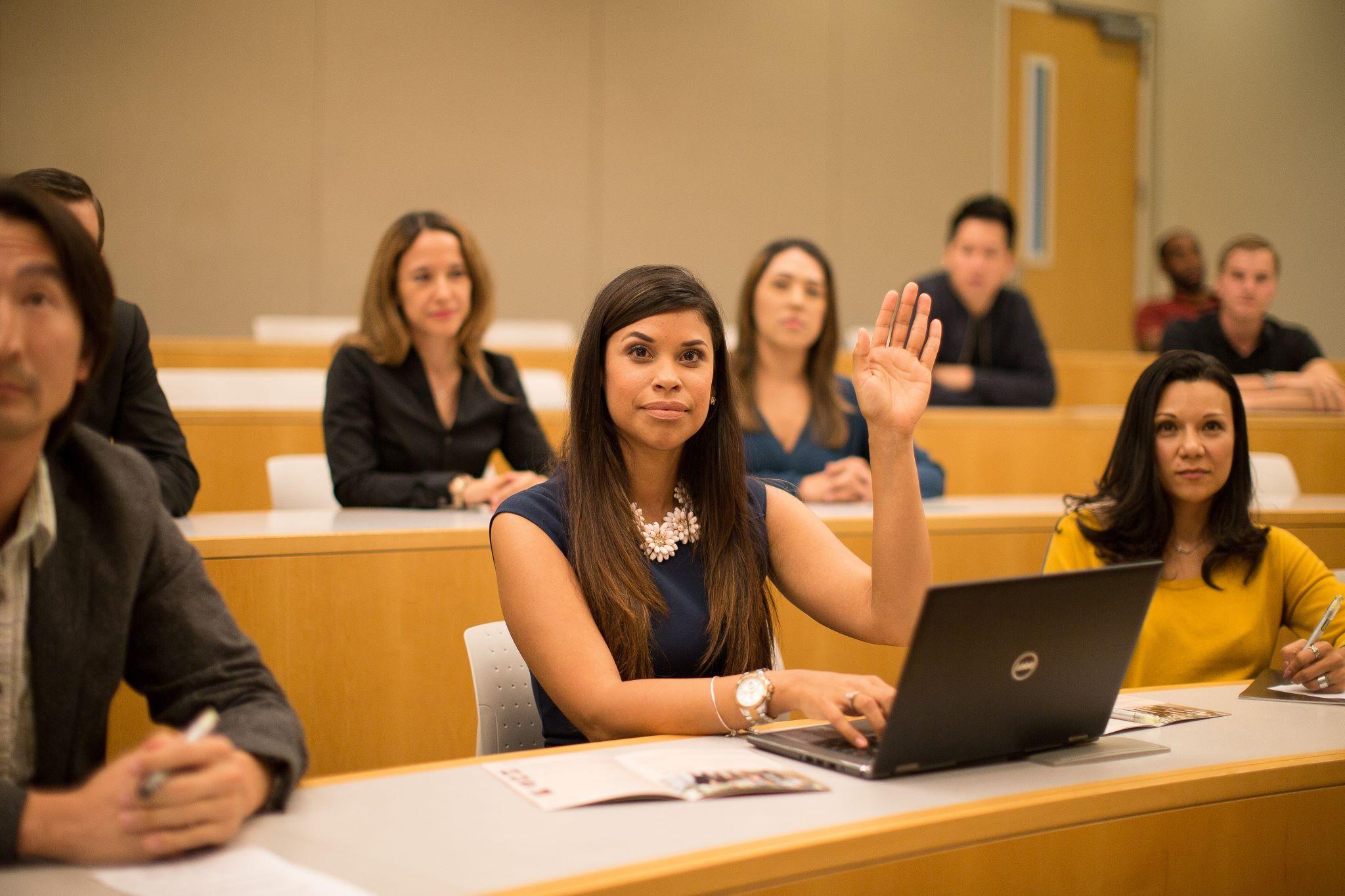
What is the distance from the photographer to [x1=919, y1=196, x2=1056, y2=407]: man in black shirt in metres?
4.13

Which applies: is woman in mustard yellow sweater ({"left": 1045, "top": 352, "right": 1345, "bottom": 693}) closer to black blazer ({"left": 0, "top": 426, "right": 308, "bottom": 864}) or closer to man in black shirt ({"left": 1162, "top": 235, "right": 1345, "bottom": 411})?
black blazer ({"left": 0, "top": 426, "right": 308, "bottom": 864})

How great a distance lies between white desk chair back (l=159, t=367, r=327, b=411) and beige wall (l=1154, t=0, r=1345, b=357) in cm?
588

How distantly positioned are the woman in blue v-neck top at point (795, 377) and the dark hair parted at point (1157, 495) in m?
0.96

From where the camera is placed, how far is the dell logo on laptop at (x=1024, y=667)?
1.25 m

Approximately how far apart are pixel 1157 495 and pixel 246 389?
269 centimetres

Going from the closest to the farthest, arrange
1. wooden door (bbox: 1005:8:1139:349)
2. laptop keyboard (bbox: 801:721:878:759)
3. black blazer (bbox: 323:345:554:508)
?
laptop keyboard (bbox: 801:721:878:759) < black blazer (bbox: 323:345:554:508) < wooden door (bbox: 1005:8:1139:349)

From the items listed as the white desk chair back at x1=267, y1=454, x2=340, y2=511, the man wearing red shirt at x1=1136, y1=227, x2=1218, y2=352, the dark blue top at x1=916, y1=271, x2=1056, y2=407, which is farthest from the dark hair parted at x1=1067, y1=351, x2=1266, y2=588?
the man wearing red shirt at x1=1136, y1=227, x2=1218, y2=352

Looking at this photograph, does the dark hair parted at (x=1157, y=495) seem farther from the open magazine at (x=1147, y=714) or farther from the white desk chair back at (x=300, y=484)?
the white desk chair back at (x=300, y=484)

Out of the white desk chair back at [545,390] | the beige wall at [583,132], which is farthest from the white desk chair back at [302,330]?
the white desk chair back at [545,390]

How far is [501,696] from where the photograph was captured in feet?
5.61

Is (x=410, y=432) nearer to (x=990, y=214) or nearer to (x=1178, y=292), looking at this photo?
(x=990, y=214)

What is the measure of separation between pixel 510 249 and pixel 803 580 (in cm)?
476

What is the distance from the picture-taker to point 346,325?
527 centimetres

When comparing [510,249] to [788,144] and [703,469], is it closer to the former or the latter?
[788,144]
